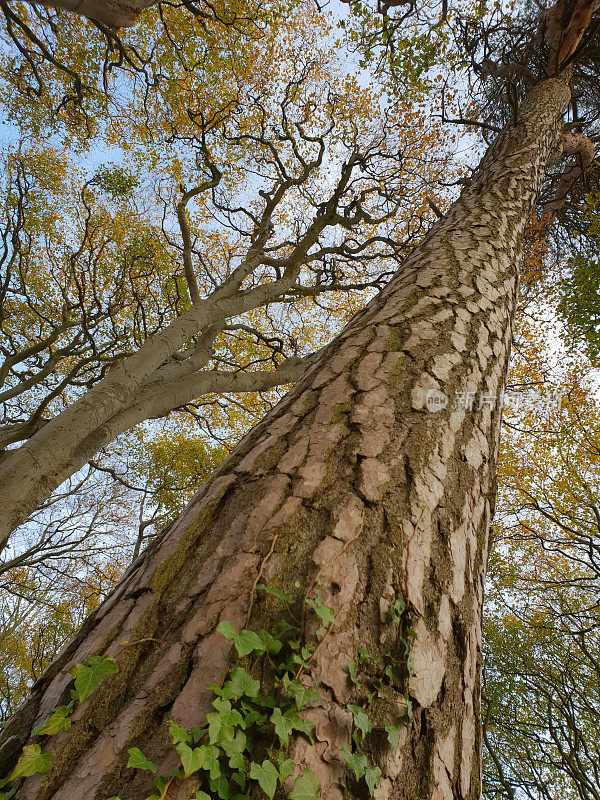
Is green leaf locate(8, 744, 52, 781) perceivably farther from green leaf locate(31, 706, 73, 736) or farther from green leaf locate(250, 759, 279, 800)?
green leaf locate(250, 759, 279, 800)

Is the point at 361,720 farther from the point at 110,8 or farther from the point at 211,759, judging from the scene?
the point at 110,8

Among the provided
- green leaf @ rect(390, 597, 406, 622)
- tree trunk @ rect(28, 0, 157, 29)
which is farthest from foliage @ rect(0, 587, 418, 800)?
tree trunk @ rect(28, 0, 157, 29)

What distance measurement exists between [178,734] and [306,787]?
0.73 feet

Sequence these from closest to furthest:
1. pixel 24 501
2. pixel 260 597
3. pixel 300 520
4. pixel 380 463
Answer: pixel 260 597 → pixel 300 520 → pixel 380 463 → pixel 24 501

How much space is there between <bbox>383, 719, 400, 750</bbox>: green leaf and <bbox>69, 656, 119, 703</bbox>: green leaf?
20.9 inches

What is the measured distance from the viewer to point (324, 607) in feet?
2.67

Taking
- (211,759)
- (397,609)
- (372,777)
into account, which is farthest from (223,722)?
(397,609)

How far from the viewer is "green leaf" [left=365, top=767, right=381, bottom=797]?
2.28ft

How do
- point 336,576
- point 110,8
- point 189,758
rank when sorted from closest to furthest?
point 189,758 → point 336,576 → point 110,8

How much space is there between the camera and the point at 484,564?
1232 millimetres

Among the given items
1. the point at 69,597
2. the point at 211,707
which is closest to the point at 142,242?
the point at 211,707

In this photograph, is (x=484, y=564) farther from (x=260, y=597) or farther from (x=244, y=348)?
(x=244, y=348)

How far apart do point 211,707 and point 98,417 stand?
3.74 metres

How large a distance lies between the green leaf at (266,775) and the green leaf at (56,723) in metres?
0.37
